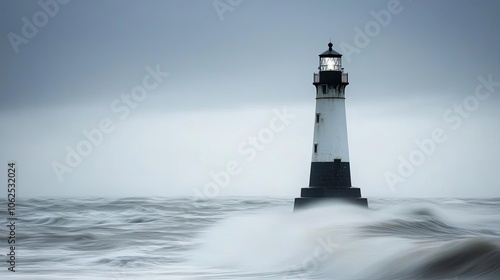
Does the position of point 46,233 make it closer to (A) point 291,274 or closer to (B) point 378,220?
(B) point 378,220

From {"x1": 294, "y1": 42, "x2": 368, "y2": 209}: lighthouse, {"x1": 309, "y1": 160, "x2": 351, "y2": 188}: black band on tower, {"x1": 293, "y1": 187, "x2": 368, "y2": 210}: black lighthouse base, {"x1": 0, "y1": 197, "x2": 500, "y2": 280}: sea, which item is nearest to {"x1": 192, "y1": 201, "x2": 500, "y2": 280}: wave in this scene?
{"x1": 0, "y1": 197, "x2": 500, "y2": 280}: sea

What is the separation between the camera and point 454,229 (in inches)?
1229

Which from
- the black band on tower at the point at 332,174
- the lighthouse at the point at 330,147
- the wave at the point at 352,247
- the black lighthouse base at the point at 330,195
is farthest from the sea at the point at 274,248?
the black band on tower at the point at 332,174

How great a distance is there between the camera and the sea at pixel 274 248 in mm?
19031

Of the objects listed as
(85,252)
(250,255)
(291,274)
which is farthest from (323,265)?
(85,252)

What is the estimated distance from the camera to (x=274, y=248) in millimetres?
24875

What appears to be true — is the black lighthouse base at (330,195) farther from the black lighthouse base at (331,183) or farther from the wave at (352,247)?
the wave at (352,247)

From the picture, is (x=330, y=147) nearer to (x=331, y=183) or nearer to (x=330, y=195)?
(x=331, y=183)

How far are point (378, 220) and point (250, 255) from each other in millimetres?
6896

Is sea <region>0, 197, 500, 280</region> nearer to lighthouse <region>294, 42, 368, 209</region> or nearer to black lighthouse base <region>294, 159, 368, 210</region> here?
black lighthouse base <region>294, 159, 368, 210</region>

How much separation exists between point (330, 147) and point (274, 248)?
4959mm

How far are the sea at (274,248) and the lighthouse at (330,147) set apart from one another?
41cm

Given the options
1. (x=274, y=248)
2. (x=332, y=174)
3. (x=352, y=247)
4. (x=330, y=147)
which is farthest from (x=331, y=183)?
(x=352, y=247)

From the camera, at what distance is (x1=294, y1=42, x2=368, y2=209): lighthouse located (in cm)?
2894
